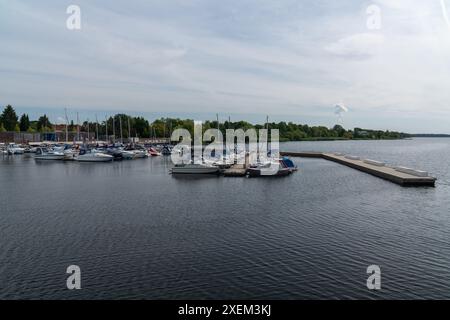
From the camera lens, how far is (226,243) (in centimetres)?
2175

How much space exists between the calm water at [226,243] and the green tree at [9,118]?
472 feet

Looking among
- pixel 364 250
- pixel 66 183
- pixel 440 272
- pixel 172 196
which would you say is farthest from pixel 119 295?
pixel 66 183

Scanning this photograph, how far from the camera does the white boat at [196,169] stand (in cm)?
→ 5819

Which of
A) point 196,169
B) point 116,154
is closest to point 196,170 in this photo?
point 196,169

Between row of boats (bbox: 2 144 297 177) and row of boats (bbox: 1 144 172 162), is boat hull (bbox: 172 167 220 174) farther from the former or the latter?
row of boats (bbox: 1 144 172 162)

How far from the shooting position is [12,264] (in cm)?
1847

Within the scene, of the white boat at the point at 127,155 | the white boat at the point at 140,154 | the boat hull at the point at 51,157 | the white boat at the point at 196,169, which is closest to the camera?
the white boat at the point at 196,169

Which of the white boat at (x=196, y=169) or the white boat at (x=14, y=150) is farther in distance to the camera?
the white boat at (x=14, y=150)

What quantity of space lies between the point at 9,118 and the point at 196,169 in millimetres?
141183

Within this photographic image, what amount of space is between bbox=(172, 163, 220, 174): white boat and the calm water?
672 inches

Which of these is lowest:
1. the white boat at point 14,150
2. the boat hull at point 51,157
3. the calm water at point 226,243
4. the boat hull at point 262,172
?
the calm water at point 226,243

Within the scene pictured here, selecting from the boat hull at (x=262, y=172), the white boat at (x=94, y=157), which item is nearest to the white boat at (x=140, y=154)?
the white boat at (x=94, y=157)

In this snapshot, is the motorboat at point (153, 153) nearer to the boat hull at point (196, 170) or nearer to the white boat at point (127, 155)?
the white boat at point (127, 155)

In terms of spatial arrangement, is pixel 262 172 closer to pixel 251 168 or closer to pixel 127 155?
pixel 251 168
